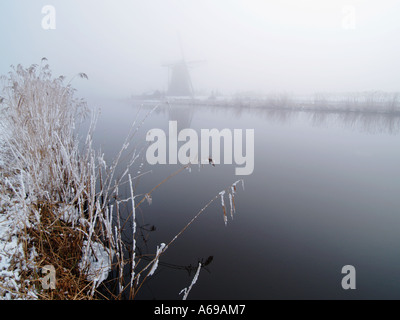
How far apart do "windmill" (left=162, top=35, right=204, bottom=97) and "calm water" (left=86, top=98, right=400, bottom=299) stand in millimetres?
24100

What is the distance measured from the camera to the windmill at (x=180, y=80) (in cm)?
2873

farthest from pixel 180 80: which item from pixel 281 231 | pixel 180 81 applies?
pixel 281 231

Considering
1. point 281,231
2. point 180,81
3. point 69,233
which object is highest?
point 180,81

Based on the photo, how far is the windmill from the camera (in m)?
28.7

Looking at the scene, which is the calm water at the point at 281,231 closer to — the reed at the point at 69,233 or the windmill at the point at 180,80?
the reed at the point at 69,233

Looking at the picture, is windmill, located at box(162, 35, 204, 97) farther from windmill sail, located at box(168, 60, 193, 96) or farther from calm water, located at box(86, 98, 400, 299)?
calm water, located at box(86, 98, 400, 299)

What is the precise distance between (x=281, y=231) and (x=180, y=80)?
29110 mm

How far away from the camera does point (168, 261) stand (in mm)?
2664

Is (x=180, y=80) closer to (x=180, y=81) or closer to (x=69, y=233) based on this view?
(x=180, y=81)

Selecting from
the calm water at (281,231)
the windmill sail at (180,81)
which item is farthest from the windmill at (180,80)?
the calm water at (281,231)

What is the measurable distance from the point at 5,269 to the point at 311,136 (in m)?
11.0

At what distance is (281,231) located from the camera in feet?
10.8
